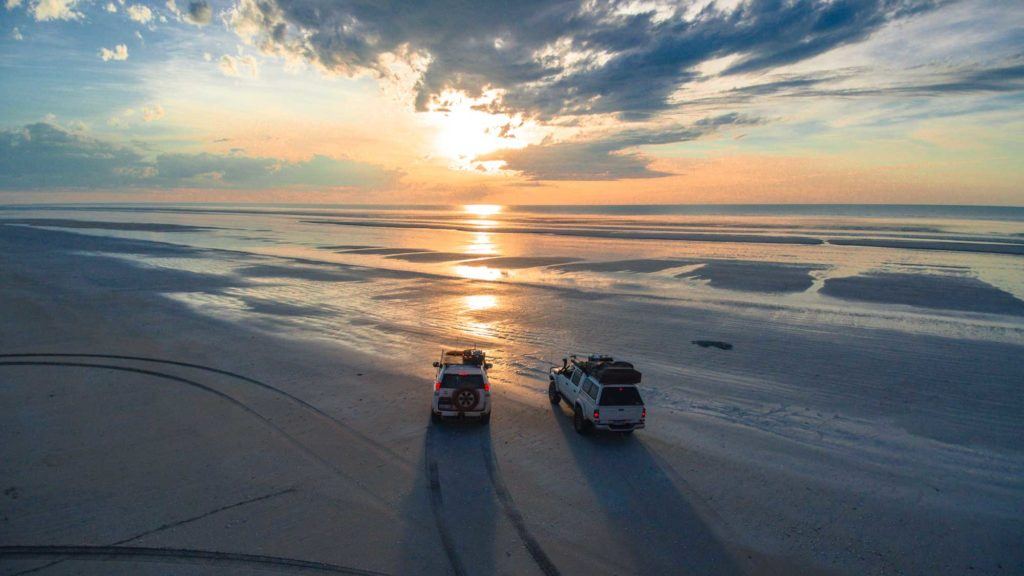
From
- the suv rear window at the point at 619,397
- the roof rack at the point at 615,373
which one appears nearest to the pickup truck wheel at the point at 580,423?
Result: the suv rear window at the point at 619,397

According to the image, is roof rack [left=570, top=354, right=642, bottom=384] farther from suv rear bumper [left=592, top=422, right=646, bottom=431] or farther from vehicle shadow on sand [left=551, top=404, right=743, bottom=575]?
vehicle shadow on sand [left=551, top=404, right=743, bottom=575]

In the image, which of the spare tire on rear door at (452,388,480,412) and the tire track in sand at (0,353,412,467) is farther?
the spare tire on rear door at (452,388,480,412)

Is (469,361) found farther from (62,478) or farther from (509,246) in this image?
(509,246)

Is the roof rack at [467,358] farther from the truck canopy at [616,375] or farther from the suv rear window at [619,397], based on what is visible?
the suv rear window at [619,397]

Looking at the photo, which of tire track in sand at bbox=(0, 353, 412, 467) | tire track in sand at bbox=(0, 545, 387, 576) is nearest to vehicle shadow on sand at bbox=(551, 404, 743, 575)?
tire track in sand at bbox=(0, 353, 412, 467)

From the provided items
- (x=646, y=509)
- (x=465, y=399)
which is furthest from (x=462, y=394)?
(x=646, y=509)

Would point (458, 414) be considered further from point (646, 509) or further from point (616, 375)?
point (646, 509)
